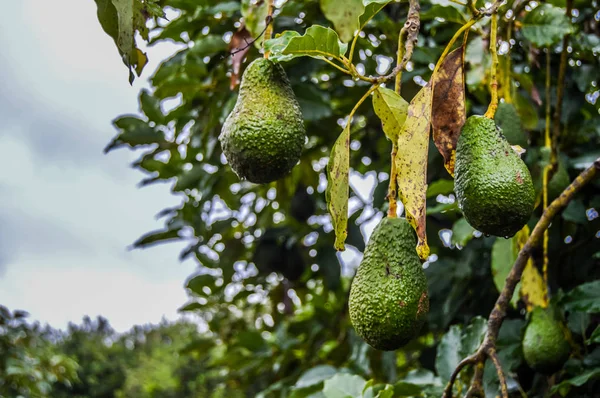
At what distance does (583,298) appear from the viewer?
1050mm

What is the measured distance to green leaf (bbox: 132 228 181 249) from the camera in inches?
75.6

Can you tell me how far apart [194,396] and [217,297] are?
5727mm

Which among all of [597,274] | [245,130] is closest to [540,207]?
[597,274]

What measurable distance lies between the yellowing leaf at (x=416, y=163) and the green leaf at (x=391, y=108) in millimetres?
26

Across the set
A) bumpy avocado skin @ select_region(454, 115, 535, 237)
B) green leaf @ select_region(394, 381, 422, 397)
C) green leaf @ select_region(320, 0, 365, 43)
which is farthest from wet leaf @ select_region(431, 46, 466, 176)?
green leaf @ select_region(394, 381, 422, 397)

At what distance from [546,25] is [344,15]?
0.52 meters

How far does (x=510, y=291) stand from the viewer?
0.81 m

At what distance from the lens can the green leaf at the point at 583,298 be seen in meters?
1.04

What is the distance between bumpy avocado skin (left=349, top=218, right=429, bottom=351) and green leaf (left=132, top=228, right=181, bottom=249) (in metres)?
1.28

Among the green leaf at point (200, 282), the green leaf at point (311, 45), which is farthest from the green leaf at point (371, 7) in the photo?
the green leaf at point (200, 282)

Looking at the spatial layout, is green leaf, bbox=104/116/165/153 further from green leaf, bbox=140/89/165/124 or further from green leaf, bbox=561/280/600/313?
green leaf, bbox=561/280/600/313

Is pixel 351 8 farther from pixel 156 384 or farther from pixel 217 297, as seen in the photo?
pixel 156 384

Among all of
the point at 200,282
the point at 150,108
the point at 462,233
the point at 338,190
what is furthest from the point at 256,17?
the point at 200,282

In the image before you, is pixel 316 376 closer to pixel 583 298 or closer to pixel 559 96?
pixel 583 298
